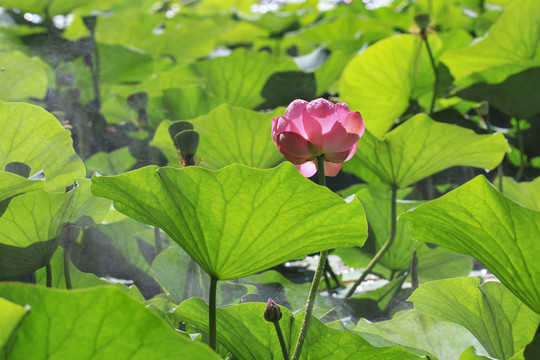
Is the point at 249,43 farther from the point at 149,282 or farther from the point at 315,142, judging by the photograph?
the point at 315,142

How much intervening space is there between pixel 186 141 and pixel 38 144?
0.16 meters

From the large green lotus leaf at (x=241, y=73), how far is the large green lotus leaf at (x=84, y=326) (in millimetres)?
883

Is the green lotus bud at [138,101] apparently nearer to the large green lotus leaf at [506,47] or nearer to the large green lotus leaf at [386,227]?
the large green lotus leaf at [386,227]

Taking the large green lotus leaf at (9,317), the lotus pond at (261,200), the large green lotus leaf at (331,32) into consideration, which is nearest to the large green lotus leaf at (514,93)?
the lotus pond at (261,200)

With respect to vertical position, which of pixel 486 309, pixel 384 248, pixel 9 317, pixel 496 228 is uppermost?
pixel 9 317

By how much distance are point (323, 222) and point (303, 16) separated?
4.97 ft

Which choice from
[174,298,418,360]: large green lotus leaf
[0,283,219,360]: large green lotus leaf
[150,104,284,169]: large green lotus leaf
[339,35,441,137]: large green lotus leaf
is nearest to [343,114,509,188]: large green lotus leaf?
[150,104,284,169]: large green lotus leaf

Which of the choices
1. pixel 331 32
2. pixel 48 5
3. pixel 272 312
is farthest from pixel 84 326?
pixel 331 32

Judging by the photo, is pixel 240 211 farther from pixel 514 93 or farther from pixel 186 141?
pixel 514 93

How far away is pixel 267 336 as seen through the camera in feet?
1.71

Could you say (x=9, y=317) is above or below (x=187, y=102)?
above

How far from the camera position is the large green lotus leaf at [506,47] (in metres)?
1.06

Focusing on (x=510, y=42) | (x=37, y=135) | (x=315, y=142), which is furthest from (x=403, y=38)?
(x=37, y=135)

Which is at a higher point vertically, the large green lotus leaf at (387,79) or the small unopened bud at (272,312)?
the small unopened bud at (272,312)
